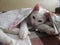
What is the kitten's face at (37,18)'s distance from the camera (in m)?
0.97

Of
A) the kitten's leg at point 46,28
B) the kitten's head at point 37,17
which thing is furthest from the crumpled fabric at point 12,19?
the kitten's leg at point 46,28

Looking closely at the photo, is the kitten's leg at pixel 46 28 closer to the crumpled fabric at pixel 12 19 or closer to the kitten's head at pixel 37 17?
the kitten's head at pixel 37 17

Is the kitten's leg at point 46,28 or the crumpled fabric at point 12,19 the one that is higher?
the crumpled fabric at point 12,19

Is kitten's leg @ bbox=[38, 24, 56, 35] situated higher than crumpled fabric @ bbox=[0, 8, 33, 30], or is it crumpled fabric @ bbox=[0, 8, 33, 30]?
crumpled fabric @ bbox=[0, 8, 33, 30]

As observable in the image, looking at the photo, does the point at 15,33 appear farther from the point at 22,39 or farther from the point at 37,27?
the point at 37,27

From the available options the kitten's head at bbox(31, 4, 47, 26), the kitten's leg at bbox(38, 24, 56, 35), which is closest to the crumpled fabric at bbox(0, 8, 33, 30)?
the kitten's head at bbox(31, 4, 47, 26)

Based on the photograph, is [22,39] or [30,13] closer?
[22,39]

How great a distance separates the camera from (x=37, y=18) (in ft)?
3.24

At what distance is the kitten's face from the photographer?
0.97 meters

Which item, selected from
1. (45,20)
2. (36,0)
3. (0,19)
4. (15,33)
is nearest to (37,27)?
(45,20)

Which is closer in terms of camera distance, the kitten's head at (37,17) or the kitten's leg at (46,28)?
the kitten's leg at (46,28)

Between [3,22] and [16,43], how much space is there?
0.26m

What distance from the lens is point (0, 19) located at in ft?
3.15

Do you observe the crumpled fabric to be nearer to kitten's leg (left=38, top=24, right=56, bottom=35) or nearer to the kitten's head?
the kitten's head
